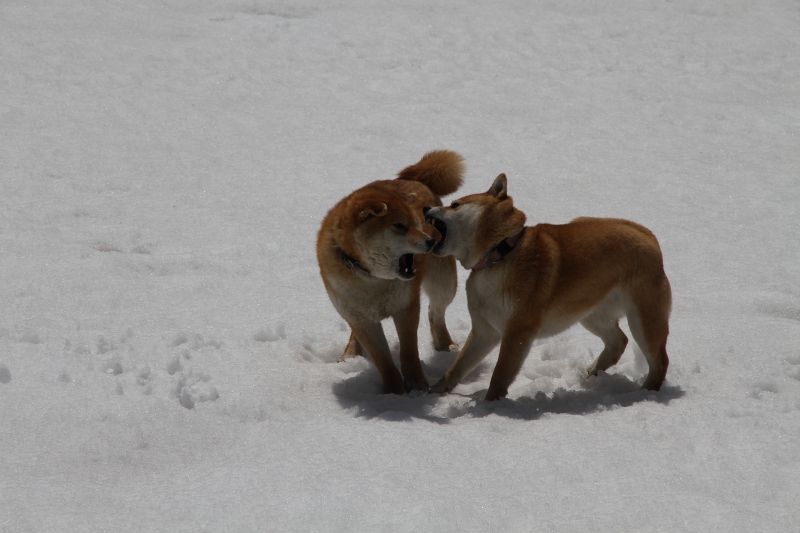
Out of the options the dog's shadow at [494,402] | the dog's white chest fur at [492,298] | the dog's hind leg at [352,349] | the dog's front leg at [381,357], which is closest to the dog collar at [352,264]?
the dog's front leg at [381,357]

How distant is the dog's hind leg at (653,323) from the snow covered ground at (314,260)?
14 centimetres

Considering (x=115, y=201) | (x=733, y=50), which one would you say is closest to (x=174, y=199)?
(x=115, y=201)

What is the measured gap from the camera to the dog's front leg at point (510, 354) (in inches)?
186

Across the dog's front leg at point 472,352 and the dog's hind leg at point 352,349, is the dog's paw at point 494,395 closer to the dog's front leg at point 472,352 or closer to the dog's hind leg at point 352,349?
the dog's front leg at point 472,352

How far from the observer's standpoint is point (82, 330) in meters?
5.47

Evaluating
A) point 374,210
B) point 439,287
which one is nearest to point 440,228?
point 374,210

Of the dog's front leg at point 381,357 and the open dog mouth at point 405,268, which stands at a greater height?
the open dog mouth at point 405,268

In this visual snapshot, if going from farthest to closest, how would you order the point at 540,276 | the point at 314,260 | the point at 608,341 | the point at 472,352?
the point at 314,260
the point at 608,341
the point at 472,352
the point at 540,276

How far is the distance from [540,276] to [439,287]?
1.21 meters

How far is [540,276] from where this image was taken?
4.73 m

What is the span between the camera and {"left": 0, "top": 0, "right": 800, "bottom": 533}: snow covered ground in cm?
353

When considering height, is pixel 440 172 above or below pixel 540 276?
above

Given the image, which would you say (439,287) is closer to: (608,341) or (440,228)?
(440,228)

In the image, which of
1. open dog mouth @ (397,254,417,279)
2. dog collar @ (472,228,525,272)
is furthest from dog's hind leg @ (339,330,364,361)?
dog collar @ (472,228,525,272)
